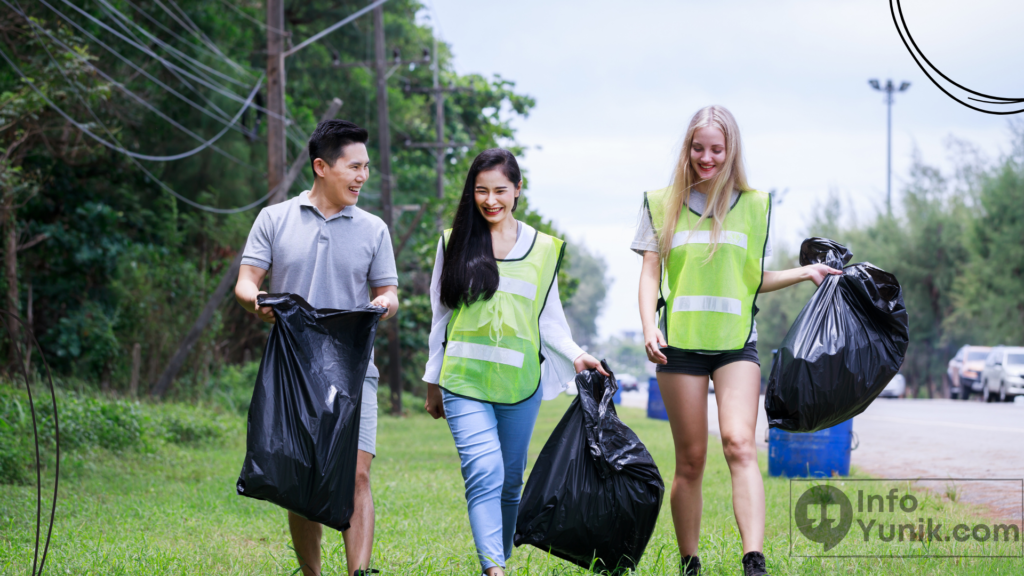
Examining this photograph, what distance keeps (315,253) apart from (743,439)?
180 cm

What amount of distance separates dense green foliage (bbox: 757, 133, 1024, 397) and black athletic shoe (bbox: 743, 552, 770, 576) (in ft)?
94.5

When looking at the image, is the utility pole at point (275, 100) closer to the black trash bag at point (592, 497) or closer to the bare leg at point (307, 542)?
the bare leg at point (307, 542)

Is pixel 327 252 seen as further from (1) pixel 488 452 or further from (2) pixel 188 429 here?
(2) pixel 188 429

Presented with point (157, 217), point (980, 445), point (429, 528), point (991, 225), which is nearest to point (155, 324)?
point (157, 217)

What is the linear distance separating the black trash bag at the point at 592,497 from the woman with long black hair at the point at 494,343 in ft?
0.46

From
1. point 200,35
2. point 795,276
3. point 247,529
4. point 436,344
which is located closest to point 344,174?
point 436,344

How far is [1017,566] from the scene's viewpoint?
3789mm

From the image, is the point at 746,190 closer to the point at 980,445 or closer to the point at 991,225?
the point at 980,445

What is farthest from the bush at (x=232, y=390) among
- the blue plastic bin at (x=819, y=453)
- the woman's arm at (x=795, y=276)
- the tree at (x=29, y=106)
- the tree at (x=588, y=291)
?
the tree at (x=588, y=291)

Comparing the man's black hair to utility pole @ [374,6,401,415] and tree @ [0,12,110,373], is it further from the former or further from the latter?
utility pole @ [374,6,401,415]

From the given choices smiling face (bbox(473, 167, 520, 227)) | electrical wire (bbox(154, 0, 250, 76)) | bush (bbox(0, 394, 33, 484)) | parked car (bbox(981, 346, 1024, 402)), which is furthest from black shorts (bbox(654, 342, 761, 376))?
parked car (bbox(981, 346, 1024, 402))

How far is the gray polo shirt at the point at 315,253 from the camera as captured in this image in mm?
3619

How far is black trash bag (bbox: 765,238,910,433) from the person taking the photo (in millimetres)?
3604

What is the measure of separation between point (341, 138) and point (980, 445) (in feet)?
29.9
